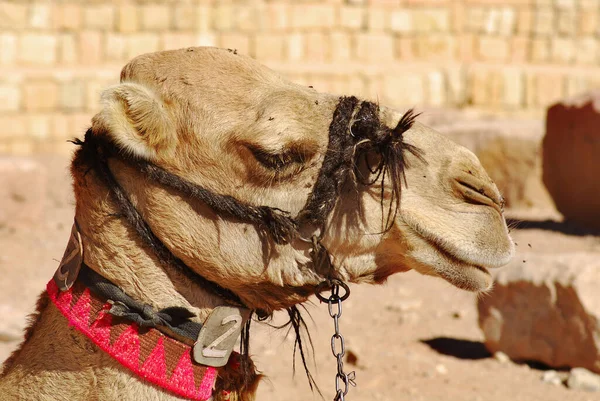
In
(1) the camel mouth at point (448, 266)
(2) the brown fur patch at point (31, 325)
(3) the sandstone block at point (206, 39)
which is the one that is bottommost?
(3) the sandstone block at point (206, 39)

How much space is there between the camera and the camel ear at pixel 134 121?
286 cm

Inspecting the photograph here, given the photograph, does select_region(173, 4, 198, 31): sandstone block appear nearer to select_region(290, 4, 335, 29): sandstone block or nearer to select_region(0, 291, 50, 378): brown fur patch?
select_region(290, 4, 335, 29): sandstone block

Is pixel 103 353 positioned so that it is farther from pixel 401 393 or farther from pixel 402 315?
pixel 402 315

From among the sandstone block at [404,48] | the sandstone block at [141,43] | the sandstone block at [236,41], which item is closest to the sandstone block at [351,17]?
the sandstone block at [404,48]

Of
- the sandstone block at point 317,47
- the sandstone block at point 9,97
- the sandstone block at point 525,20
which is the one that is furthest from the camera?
the sandstone block at point 525,20

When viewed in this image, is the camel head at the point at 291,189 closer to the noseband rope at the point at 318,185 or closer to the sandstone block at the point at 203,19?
the noseband rope at the point at 318,185

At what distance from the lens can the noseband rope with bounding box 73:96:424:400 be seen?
291 centimetres

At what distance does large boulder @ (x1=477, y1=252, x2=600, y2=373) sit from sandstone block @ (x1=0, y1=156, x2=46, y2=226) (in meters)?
5.41

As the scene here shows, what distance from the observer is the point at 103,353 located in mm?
2887

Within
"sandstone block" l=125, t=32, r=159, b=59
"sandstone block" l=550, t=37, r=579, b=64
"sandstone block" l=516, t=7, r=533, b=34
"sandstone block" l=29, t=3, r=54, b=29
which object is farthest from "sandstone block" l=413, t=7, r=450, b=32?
"sandstone block" l=29, t=3, r=54, b=29

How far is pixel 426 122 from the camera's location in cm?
1415

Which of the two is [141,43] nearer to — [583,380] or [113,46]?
[113,46]

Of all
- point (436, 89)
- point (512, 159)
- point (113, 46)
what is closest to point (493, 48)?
point (436, 89)

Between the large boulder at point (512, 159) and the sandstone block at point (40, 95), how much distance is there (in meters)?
6.24
